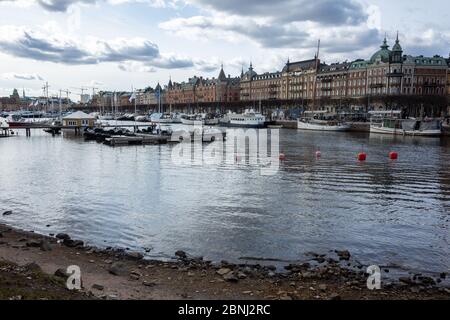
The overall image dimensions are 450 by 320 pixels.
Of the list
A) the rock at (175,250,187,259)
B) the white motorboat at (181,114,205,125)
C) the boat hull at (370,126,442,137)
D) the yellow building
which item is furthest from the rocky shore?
the white motorboat at (181,114,205,125)

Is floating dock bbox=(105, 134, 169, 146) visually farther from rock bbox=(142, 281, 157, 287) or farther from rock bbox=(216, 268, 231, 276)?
rock bbox=(142, 281, 157, 287)

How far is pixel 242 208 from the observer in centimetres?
2350

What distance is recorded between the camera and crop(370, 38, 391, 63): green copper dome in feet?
473

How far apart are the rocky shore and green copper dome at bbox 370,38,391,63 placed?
465 feet

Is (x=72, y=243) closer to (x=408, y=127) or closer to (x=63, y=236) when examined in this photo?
(x=63, y=236)

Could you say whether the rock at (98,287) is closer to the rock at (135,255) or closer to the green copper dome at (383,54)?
the rock at (135,255)

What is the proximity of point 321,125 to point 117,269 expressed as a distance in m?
102

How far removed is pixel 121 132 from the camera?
7481cm

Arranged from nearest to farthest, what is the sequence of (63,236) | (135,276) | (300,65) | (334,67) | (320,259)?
(135,276) → (320,259) → (63,236) → (334,67) → (300,65)

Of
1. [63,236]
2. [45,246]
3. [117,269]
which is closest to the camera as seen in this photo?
[117,269]

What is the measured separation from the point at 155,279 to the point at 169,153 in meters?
41.4

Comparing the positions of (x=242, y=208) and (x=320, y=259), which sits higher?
(x=242, y=208)

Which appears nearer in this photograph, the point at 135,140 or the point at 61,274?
the point at 61,274

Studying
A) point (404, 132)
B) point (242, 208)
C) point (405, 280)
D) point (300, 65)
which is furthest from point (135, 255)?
point (300, 65)
